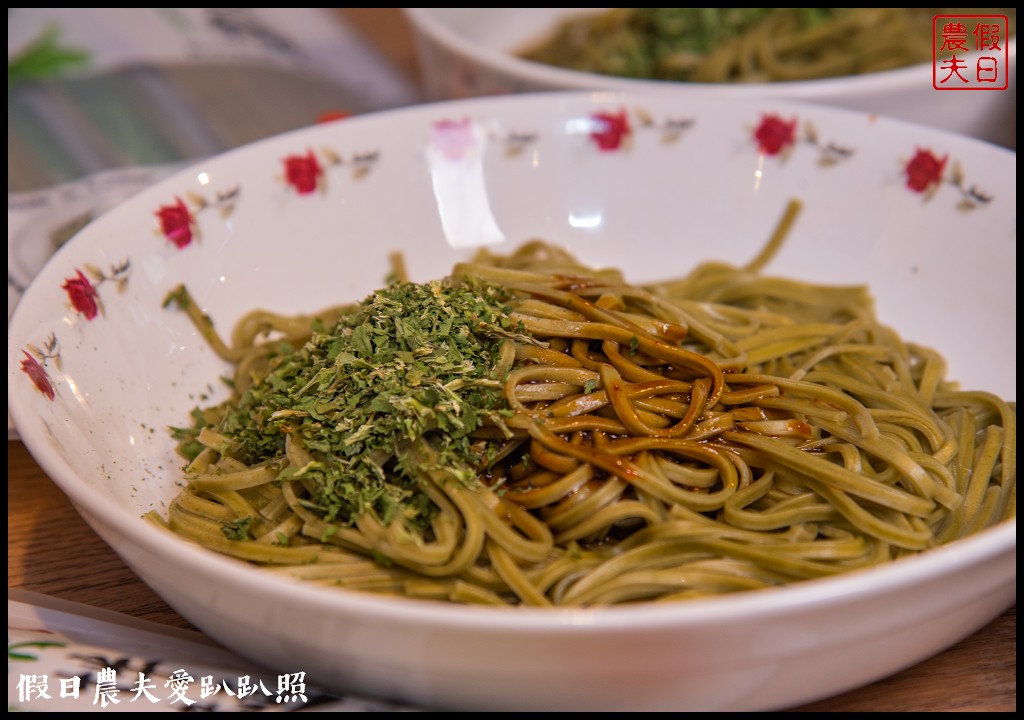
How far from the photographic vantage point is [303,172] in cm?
248

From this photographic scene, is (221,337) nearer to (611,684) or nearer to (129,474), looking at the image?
(129,474)

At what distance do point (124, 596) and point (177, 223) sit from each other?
890 mm

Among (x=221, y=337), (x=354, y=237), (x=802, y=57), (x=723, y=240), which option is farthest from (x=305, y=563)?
(x=802, y=57)

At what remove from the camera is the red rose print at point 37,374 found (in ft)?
5.62

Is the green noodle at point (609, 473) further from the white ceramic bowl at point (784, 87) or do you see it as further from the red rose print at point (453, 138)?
the white ceramic bowl at point (784, 87)

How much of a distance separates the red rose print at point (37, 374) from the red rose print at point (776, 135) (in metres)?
1.86

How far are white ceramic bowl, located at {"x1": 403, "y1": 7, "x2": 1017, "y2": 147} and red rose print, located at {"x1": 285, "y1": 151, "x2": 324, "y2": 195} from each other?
28.0 inches

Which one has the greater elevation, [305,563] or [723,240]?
[723,240]

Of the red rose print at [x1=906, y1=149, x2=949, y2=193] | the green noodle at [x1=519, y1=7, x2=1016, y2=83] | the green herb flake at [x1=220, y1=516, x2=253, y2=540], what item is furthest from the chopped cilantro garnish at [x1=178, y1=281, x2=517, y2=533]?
Result: the green noodle at [x1=519, y1=7, x2=1016, y2=83]

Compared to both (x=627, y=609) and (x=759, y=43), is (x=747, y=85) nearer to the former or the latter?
(x=759, y=43)

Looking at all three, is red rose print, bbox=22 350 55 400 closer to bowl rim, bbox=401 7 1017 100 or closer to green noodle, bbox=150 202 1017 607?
green noodle, bbox=150 202 1017 607

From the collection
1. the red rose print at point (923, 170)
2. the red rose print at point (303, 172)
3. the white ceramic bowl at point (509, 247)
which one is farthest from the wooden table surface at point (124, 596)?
the red rose print at point (923, 170)

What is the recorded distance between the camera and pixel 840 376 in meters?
2.02

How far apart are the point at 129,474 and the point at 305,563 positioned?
493 mm
